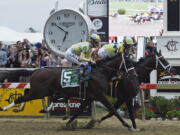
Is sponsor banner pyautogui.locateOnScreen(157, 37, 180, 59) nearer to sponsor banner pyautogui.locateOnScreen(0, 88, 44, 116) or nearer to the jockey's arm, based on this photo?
sponsor banner pyautogui.locateOnScreen(0, 88, 44, 116)

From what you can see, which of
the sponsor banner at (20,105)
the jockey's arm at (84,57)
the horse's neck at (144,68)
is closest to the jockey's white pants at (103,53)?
the jockey's arm at (84,57)

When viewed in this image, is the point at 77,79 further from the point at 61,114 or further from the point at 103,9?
the point at 103,9

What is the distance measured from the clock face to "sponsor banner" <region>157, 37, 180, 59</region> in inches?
144

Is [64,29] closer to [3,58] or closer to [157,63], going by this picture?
[3,58]

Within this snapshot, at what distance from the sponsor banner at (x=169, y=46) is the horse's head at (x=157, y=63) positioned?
5744 millimetres

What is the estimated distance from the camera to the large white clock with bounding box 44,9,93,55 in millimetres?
17578

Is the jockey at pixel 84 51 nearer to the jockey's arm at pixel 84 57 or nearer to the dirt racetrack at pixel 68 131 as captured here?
the jockey's arm at pixel 84 57

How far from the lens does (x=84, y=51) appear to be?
45.0 ft

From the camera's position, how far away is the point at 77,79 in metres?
13.8

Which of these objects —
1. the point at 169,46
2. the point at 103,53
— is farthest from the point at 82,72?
the point at 169,46

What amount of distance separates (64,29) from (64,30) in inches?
1.7

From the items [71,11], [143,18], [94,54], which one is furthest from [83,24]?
[143,18]

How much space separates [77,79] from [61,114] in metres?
3.01

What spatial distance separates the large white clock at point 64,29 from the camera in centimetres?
1758
